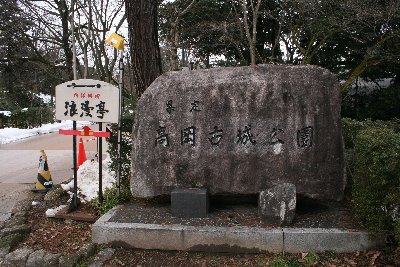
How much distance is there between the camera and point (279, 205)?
14.6ft

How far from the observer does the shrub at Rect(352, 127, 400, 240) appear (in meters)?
3.74

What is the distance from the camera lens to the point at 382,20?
10695mm

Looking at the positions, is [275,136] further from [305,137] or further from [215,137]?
[215,137]

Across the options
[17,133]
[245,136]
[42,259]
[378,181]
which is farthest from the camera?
[17,133]

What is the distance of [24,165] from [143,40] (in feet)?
18.9

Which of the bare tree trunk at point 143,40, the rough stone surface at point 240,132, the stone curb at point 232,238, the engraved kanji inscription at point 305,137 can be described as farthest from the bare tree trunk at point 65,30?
the engraved kanji inscription at point 305,137

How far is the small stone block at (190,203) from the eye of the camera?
15.9 ft

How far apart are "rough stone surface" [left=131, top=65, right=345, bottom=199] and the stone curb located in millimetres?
687

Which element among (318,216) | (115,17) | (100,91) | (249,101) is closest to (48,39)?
(115,17)

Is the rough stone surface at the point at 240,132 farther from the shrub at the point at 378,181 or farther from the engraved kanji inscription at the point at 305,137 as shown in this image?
the shrub at the point at 378,181

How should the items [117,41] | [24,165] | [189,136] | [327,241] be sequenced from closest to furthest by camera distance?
1. [327,241]
2. [189,136]
3. [117,41]
4. [24,165]

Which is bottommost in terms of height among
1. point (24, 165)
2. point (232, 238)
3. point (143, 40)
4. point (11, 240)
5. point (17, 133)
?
point (11, 240)

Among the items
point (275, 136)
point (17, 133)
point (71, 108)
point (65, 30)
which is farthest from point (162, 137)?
point (65, 30)

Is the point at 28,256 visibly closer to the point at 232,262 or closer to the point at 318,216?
the point at 232,262
